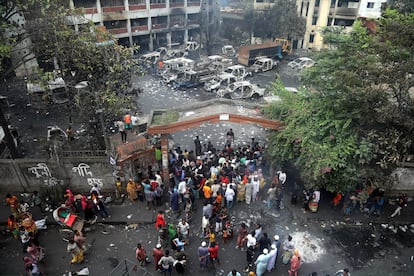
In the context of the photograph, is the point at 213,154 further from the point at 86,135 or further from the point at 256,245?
the point at 86,135

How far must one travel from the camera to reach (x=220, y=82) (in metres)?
22.7

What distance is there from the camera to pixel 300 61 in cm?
2859

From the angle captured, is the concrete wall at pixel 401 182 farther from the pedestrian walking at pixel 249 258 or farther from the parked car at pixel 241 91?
the parked car at pixel 241 91

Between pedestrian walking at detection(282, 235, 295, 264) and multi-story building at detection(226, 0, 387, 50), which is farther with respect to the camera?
multi-story building at detection(226, 0, 387, 50)

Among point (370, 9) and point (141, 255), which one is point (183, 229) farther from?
point (370, 9)

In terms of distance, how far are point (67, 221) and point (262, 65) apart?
74.0ft

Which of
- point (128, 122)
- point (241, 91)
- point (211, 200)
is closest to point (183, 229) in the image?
point (211, 200)

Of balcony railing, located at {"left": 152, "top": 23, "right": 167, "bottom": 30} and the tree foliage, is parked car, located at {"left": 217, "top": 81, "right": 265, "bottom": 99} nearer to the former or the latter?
the tree foliage

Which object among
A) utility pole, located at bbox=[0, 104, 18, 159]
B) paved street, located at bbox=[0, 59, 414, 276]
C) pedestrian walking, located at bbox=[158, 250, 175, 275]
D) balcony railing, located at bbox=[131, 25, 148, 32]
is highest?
balcony railing, located at bbox=[131, 25, 148, 32]

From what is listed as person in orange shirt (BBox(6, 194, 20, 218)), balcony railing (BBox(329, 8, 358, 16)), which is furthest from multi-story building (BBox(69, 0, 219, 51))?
person in orange shirt (BBox(6, 194, 20, 218))

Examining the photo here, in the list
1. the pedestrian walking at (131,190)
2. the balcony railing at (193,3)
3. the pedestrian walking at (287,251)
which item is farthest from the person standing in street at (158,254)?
the balcony railing at (193,3)

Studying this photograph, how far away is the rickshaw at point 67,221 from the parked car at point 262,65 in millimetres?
21263

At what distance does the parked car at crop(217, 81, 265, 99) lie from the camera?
822 inches

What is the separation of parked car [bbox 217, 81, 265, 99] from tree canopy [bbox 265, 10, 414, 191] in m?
9.70
